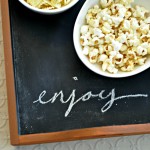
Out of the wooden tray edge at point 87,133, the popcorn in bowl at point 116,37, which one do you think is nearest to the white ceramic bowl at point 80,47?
the popcorn in bowl at point 116,37

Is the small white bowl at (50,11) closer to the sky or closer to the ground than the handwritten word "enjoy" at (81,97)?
closer to the sky

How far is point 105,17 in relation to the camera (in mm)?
780

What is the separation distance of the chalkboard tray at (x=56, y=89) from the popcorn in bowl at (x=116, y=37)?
0.11ft

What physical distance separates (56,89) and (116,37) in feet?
0.55

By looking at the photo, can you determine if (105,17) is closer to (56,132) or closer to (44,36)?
(44,36)

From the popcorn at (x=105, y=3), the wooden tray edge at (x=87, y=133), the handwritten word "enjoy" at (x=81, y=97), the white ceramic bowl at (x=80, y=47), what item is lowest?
the wooden tray edge at (x=87, y=133)

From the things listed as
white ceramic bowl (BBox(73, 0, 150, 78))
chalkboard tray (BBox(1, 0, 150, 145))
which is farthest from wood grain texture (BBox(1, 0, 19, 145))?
white ceramic bowl (BBox(73, 0, 150, 78))

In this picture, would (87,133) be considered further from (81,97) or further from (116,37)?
(116,37)

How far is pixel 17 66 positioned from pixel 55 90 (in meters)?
0.10

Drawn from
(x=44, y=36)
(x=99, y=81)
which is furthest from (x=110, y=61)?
(x=44, y=36)

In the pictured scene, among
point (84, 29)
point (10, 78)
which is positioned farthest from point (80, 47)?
point (10, 78)

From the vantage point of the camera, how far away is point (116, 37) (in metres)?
0.78

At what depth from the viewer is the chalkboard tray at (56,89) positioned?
2.49ft

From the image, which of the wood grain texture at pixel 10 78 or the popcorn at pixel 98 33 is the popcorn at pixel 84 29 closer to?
the popcorn at pixel 98 33
